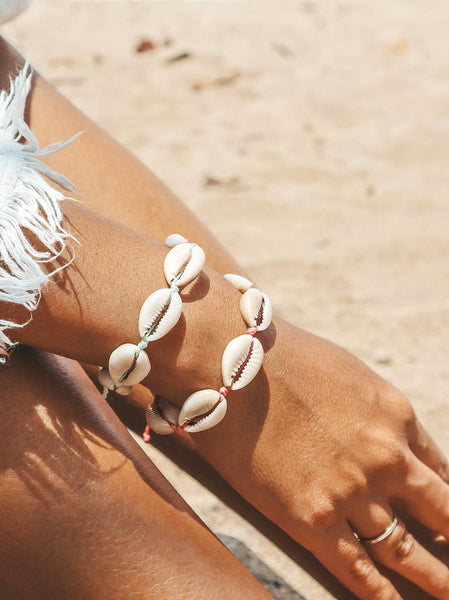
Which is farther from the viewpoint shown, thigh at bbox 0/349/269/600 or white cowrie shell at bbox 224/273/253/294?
white cowrie shell at bbox 224/273/253/294

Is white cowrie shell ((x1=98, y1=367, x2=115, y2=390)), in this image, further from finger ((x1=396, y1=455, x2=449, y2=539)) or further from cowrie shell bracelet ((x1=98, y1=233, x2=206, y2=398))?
finger ((x1=396, y1=455, x2=449, y2=539))

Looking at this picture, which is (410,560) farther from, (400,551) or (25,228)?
(25,228)

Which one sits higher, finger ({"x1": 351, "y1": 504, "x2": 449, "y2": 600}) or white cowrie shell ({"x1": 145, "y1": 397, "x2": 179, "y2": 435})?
white cowrie shell ({"x1": 145, "y1": 397, "x2": 179, "y2": 435})

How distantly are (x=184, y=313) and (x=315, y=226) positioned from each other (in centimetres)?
123

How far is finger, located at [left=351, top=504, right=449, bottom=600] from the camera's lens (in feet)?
3.15

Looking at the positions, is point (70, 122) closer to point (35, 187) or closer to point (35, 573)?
point (35, 187)

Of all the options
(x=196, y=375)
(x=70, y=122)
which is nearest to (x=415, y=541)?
(x=196, y=375)

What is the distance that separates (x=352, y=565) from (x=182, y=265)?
45cm

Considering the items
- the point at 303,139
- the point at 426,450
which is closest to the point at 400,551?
the point at 426,450

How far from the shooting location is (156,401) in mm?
916

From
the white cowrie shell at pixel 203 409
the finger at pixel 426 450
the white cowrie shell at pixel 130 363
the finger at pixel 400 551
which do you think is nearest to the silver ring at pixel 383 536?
the finger at pixel 400 551

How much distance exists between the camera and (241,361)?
876mm

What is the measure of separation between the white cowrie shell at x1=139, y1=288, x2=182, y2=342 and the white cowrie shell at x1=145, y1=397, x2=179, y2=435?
114 millimetres

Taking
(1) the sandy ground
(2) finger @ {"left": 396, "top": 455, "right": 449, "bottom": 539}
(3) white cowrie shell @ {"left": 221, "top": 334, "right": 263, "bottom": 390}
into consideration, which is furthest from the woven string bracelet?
(1) the sandy ground
